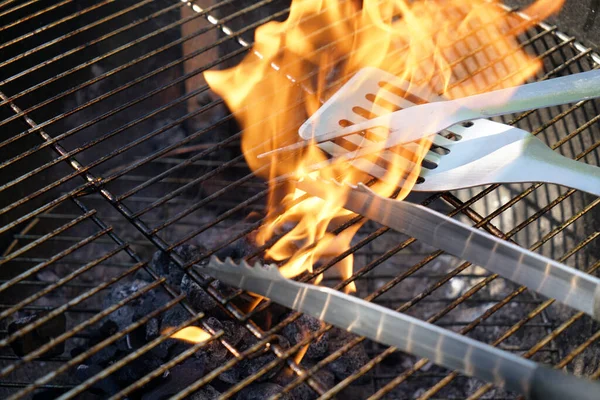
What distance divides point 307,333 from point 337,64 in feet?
2.14

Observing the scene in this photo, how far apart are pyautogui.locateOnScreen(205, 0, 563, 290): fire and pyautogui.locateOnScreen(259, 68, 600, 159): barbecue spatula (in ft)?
0.10

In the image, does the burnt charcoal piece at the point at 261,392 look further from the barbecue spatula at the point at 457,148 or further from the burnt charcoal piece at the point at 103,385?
the barbecue spatula at the point at 457,148

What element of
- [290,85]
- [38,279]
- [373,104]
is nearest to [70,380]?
[38,279]

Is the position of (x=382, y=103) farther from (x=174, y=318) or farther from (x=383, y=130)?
(x=174, y=318)

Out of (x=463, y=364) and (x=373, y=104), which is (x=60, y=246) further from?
(x=463, y=364)

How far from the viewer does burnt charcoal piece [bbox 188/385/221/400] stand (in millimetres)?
1293

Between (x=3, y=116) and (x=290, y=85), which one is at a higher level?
(x=3, y=116)

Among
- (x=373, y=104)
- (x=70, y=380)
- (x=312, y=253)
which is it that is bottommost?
(x=70, y=380)

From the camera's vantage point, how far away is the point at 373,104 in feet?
4.52

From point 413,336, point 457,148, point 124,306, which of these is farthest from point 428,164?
point 124,306

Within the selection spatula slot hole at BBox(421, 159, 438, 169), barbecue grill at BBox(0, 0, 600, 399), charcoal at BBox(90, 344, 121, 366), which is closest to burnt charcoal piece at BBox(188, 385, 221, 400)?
barbecue grill at BBox(0, 0, 600, 399)

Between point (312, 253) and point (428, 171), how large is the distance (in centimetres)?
25

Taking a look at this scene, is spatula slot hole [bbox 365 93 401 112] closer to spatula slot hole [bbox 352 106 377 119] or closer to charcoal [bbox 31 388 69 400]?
spatula slot hole [bbox 352 106 377 119]

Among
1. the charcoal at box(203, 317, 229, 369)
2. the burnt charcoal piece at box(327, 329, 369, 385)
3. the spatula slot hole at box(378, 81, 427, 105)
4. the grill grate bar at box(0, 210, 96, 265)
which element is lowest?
the burnt charcoal piece at box(327, 329, 369, 385)
